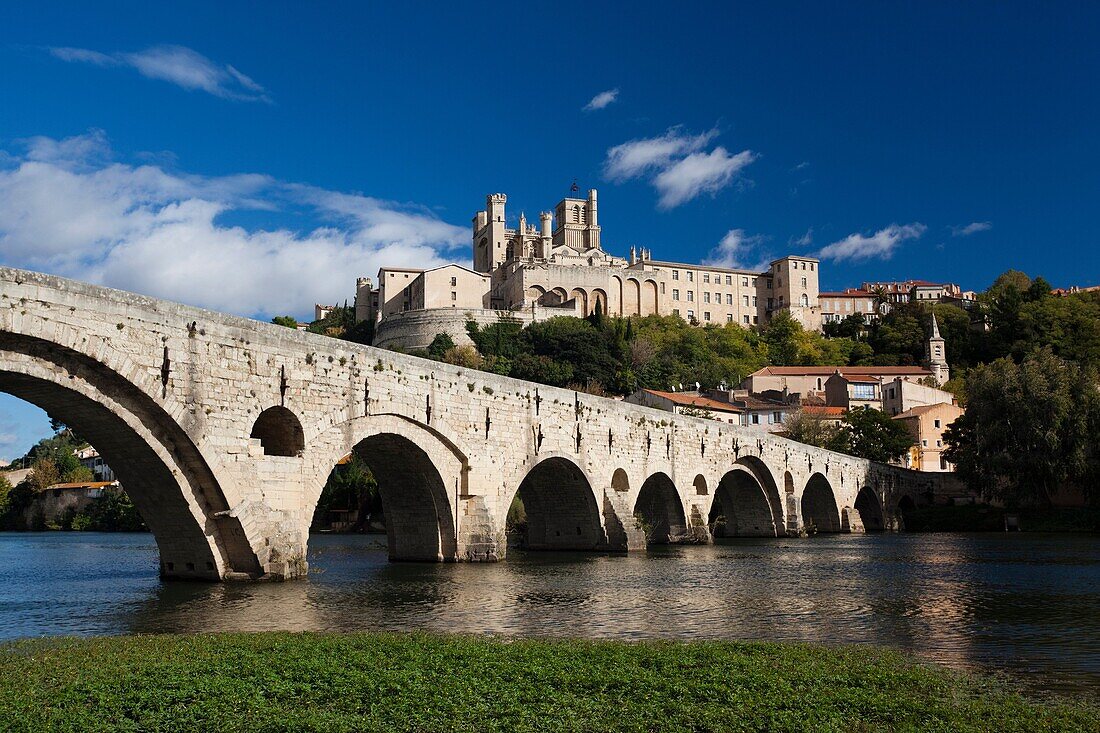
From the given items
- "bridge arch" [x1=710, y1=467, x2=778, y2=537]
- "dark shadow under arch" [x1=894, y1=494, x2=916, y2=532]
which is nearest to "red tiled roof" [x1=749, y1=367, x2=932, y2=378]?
"dark shadow under arch" [x1=894, y1=494, x2=916, y2=532]

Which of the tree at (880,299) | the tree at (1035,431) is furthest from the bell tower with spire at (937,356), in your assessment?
the tree at (1035,431)

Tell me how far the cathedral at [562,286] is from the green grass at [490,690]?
319 ft

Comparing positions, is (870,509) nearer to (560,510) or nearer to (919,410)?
(919,410)

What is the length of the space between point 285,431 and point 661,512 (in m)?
24.5

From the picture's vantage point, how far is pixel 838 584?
24.3m

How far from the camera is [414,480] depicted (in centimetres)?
2723

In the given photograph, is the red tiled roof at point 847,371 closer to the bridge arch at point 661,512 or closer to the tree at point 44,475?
the bridge arch at point 661,512

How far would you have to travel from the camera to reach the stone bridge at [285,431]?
57.0ft

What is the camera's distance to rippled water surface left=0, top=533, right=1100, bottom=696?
1477 cm

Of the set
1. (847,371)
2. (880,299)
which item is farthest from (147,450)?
(880,299)

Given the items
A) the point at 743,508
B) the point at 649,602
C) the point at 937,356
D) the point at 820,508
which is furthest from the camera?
the point at 937,356

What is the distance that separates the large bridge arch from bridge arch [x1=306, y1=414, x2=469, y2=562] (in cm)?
443

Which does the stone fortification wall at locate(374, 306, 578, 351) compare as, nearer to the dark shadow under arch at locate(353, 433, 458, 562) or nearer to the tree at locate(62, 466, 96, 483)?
the tree at locate(62, 466, 96, 483)

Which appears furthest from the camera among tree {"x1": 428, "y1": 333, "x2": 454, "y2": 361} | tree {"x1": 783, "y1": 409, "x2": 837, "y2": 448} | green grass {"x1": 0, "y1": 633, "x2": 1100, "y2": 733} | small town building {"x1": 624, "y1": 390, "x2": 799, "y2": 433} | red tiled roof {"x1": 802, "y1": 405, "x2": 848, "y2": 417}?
tree {"x1": 428, "y1": 333, "x2": 454, "y2": 361}
